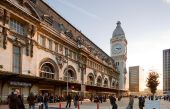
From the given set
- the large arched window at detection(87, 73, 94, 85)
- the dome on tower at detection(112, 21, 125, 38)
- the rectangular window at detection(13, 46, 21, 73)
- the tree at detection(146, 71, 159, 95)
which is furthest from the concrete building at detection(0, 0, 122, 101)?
the dome on tower at detection(112, 21, 125, 38)

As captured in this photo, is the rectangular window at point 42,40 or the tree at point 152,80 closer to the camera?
the rectangular window at point 42,40

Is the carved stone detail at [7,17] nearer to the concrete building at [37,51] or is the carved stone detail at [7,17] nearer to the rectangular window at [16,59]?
the concrete building at [37,51]

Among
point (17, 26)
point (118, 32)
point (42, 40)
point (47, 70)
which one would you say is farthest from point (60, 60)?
point (118, 32)

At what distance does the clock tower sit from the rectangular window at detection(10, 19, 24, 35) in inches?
3684

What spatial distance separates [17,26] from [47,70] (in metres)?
11.7

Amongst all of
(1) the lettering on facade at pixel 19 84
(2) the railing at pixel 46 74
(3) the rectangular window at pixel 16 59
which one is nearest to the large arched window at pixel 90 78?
(2) the railing at pixel 46 74

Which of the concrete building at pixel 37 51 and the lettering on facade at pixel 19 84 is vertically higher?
the concrete building at pixel 37 51

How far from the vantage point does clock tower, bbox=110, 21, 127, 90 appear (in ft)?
431

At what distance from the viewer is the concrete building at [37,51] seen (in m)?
35.6

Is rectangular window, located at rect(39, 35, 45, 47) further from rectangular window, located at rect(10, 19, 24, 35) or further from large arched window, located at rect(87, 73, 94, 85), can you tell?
large arched window, located at rect(87, 73, 94, 85)

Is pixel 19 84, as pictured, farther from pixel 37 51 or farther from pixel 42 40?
pixel 42 40

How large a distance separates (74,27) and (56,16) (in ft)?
36.7

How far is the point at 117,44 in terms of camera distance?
134m

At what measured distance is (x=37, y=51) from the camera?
144 ft
